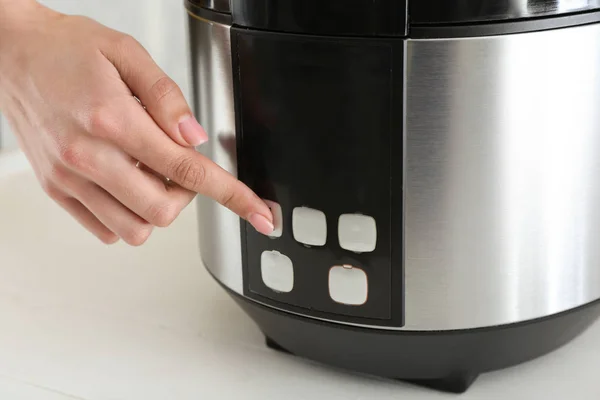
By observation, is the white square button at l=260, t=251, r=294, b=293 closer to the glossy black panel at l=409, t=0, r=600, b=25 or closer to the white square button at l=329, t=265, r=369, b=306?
the white square button at l=329, t=265, r=369, b=306

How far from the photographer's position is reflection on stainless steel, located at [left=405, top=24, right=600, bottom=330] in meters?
0.55

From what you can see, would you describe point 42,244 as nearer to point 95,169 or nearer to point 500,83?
A: point 95,169

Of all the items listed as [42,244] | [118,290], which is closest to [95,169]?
[118,290]

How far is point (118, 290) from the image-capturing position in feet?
2.92

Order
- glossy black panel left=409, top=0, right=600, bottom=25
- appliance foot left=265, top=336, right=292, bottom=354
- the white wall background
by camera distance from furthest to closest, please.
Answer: the white wall background < appliance foot left=265, top=336, right=292, bottom=354 < glossy black panel left=409, top=0, right=600, bottom=25

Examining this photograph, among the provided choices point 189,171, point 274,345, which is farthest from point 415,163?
point 274,345

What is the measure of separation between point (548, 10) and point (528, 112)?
7 centimetres

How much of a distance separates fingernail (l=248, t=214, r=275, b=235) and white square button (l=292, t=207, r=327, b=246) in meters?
0.02

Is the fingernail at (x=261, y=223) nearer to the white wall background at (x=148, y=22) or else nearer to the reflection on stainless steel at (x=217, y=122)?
the reflection on stainless steel at (x=217, y=122)

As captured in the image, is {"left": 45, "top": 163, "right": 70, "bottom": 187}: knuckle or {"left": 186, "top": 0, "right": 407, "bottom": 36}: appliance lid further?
{"left": 45, "top": 163, "right": 70, "bottom": 187}: knuckle

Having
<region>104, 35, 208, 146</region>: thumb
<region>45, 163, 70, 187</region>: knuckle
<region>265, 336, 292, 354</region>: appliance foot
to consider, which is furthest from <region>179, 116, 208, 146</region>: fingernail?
<region>265, 336, 292, 354</region>: appliance foot

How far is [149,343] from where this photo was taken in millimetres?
Result: 781

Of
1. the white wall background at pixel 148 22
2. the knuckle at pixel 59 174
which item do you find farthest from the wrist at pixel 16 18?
the white wall background at pixel 148 22

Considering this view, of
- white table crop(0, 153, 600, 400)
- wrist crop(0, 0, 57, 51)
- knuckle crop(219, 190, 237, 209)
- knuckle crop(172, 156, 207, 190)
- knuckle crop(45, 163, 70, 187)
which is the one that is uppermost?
wrist crop(0, 0, 57, 51)
